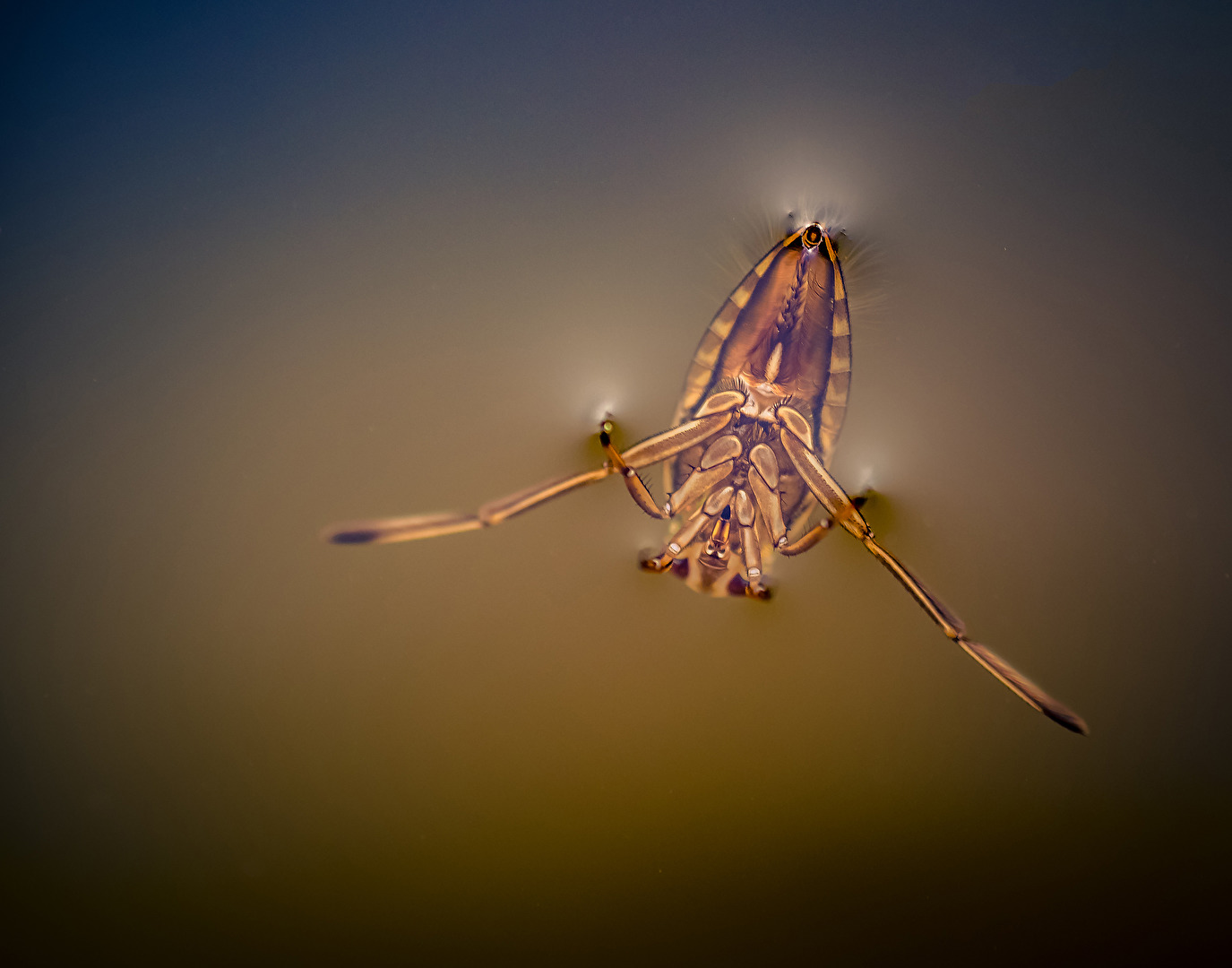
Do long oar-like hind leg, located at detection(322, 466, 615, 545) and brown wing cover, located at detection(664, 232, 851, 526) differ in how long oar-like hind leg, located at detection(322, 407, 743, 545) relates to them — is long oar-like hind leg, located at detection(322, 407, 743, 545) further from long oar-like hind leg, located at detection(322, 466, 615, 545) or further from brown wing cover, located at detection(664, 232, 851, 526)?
brown wing cover, located at detection(664, 232, 851, 526)

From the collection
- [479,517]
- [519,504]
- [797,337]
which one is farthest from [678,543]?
[797,337]

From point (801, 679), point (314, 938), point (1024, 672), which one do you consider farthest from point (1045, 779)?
point (314, 938)

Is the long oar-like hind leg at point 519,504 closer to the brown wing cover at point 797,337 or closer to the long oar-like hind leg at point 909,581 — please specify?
the brown wing cover at point 797,337

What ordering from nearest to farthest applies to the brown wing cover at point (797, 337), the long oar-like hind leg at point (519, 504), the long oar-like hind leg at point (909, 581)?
the long oar-like hind leg at point (519, 504) < the long oar-like hind leg at point (909, 581) < the brown wing cover at point (797, 337)

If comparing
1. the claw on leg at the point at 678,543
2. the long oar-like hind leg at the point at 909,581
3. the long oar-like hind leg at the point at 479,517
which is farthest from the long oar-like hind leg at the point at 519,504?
the long oar-like hind leg at the point at 909,581

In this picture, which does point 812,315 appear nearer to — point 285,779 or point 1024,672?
point 1024,672

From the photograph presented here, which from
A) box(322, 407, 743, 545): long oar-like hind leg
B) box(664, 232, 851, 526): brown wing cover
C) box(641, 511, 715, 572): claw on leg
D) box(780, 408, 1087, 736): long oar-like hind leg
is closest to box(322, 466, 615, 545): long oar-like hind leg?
box(322, 407, 743, 545): long oar-like hind leg
